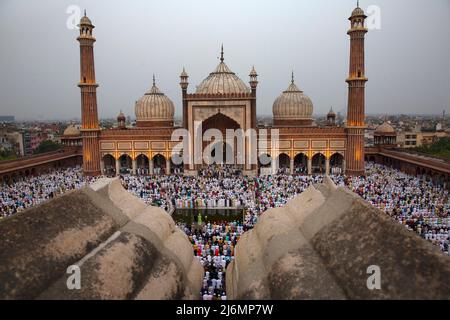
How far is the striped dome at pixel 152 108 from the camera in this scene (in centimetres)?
3120

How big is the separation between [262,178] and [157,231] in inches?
625

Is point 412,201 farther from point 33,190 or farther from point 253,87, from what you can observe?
point 33,190

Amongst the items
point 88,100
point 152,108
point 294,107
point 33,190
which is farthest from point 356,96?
point 33,190

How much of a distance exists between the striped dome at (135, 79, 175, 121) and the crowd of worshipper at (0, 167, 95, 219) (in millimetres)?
7742

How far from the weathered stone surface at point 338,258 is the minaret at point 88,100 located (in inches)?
780

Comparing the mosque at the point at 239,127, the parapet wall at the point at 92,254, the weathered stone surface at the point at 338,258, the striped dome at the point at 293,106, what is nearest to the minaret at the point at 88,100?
the mosque at the point at 239,127

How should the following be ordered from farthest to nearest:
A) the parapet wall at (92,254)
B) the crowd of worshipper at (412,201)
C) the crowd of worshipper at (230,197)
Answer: the crowd of worshipper at (412,201) < the crowd of worshipper at (230,197) < the parapet wall at (92,254)

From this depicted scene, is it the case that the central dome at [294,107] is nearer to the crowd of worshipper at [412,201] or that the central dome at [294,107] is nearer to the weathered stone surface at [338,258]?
the crowd of worshipper at [412,201]

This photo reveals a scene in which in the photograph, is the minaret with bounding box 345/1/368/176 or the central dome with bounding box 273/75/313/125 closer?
the minaret with bounding box 345/1/368/176

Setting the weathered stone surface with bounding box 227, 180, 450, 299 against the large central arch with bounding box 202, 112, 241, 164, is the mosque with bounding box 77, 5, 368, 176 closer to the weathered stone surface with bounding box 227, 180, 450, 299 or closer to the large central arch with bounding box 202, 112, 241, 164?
the large central arch with bounding box 202, 112, 241, 164

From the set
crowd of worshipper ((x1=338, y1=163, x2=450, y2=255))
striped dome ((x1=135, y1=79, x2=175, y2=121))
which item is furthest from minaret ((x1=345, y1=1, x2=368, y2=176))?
striped dome ((x1=135, y1=79, x2=175, y2=121))

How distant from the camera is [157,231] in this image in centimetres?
856

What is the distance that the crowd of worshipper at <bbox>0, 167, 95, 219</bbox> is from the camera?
16344mm

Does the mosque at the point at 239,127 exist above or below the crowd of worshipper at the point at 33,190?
above
